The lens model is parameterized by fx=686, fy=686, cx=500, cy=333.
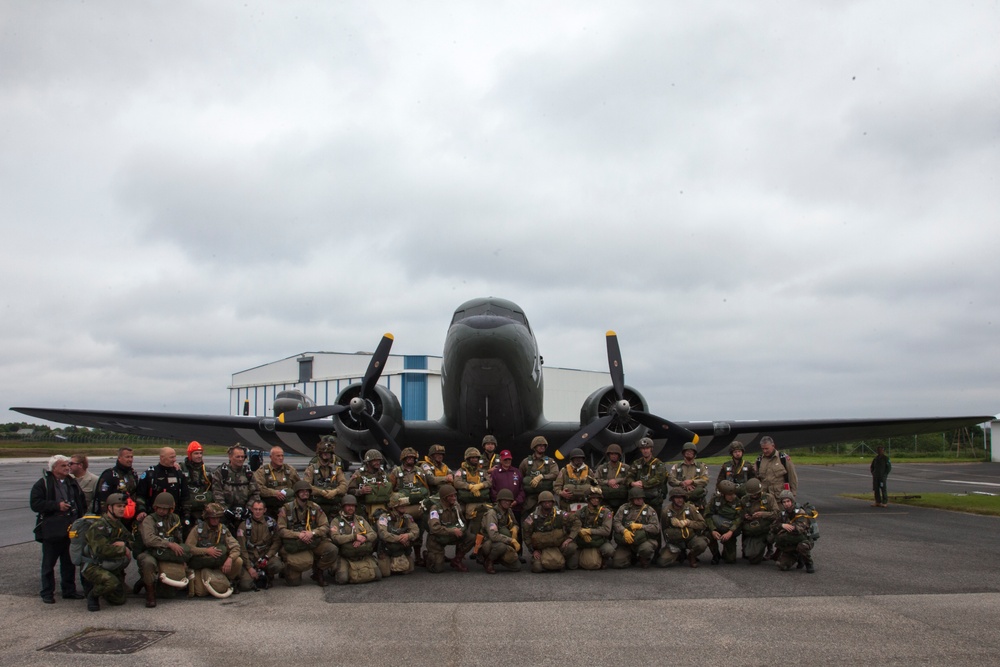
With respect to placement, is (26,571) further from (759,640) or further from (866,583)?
(866,583)

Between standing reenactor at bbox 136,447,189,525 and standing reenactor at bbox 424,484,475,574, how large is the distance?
310cm

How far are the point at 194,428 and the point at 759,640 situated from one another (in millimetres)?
16351

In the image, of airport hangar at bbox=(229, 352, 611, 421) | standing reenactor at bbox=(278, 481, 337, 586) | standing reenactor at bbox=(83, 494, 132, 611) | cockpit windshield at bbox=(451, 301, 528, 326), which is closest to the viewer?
standing reenactor at bbox=(83, 494, 132, 611)

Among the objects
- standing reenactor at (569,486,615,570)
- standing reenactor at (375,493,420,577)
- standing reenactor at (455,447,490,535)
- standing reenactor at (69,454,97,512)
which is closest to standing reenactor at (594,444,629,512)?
standing reenactor at (569,486,615,570)

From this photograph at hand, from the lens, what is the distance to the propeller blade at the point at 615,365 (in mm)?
14945

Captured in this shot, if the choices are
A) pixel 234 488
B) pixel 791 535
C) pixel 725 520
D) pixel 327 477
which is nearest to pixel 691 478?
pixel 725 520

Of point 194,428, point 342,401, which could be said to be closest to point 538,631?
point 342,401

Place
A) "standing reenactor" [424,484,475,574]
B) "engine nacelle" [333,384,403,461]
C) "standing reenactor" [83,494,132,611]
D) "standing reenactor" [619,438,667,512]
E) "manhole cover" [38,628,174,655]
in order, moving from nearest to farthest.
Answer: "manhole cover" [38,628,174,655] < "standing reenactor" [83,494,132,611] < "standing reenactor" [424,484,475,574] < "standing reenactor" [619,438,667,512] < "engine nacelle" [333,384,403,461]

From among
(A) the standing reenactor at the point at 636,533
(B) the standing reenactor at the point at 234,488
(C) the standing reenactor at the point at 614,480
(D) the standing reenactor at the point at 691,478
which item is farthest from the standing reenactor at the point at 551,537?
(B) the standing reenactor at the point at 234,488

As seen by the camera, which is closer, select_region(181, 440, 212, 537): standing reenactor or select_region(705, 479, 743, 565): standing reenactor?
select_region(181, 440, 212, 537): standing reenactor

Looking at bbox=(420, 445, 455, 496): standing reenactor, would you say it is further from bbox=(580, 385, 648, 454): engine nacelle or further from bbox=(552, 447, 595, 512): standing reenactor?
bbox=(580, 385, 648, 454): engine nacelle

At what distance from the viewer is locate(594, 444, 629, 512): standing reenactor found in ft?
33.6

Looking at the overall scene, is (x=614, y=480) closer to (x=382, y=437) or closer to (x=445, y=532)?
(x=445, y=532)

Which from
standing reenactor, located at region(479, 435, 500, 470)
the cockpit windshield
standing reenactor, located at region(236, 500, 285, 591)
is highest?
the cockpit windshield
